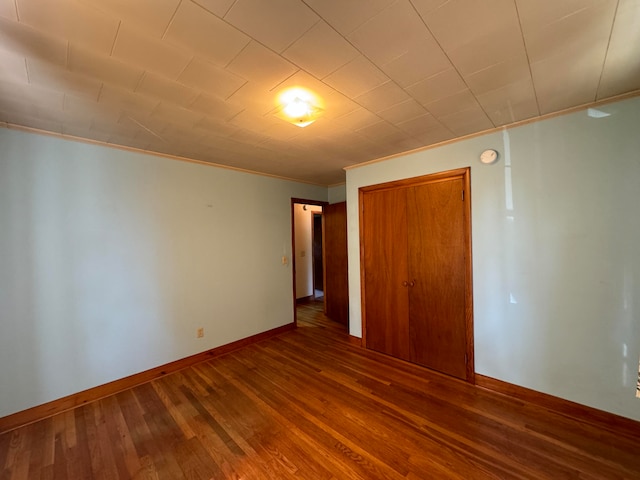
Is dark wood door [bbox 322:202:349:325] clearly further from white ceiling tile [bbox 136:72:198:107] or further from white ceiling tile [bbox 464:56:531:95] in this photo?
white ceiling tile [bbox 136:72:198:107]

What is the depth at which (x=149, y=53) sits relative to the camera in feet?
4.17

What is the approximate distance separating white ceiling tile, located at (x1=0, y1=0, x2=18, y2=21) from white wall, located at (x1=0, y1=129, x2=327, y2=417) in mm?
1546

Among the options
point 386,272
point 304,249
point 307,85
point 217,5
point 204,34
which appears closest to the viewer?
point 217,5

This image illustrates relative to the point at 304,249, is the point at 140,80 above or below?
above

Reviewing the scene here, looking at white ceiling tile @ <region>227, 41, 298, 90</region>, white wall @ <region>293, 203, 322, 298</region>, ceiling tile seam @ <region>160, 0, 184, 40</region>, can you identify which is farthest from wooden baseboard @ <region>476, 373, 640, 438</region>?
white wall @ <region>293, 203, 322, 298</region>

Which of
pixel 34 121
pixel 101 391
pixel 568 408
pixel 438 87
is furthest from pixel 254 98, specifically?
pixel 568 408

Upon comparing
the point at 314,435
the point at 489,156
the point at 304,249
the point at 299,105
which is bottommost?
the point at 314,435

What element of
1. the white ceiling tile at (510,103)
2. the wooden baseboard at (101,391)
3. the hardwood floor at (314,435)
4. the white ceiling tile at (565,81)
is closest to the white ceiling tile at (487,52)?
Answer: the white ceiling tile at (565,81)

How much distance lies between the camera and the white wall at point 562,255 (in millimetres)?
1783

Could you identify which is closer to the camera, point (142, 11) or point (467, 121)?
point (142, 11)

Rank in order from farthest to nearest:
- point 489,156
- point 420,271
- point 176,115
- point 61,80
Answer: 1. point 420,271
2. point 489,156
3. point 176,115
4. point 61,80

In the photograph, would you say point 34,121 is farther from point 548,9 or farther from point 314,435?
point 548,9

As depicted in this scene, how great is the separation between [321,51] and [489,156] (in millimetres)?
1890

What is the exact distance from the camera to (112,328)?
2.42 m
